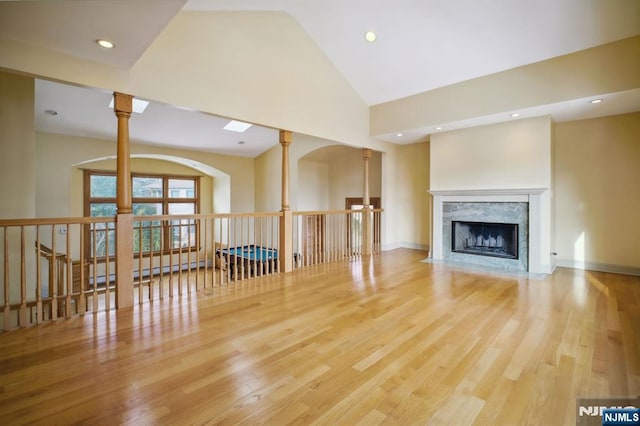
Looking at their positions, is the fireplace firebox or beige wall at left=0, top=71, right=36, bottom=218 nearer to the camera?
beige wall at left=0, top=71, right=36, bottom=218

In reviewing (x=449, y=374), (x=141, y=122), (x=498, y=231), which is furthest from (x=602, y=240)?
(x=141, y=122)

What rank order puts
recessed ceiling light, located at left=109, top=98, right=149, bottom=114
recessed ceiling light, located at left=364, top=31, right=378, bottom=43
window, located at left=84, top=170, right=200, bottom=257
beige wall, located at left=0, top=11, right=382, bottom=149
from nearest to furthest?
beige wall, located at left=0, top=11, right=382, bottom=149, recessed ceiling light, located at left=364, top=31, right=378, bottom=43, recessed ceiling light, located at left=109, top=98, right=149, bottom=114, window, located at left=84, top=170, right=200, bottom=257

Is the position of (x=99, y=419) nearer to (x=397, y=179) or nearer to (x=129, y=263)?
(x=129, y=263)

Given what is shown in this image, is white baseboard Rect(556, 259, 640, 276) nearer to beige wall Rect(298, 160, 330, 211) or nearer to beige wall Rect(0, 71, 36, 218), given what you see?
beige wall Rect(298, 160, 330, 211)

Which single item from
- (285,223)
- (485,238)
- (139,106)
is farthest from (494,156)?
(139,106)

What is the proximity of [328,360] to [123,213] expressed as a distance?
8.90 feet

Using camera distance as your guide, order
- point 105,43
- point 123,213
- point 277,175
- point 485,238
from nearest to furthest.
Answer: point 105,43 → point 123,213 → point 485,238 → point 277,175

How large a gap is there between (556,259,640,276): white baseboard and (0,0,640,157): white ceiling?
252 centimetres

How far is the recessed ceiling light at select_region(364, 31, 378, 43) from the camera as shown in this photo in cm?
477

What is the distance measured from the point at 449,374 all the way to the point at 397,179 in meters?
5.91

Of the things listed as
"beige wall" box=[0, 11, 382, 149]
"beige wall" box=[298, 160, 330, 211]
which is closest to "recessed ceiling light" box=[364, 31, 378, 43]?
"beige wall" box=[0, 11, 382, 149]

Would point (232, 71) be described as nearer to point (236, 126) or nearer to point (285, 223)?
point (285, 223)

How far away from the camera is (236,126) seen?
22.3 ft

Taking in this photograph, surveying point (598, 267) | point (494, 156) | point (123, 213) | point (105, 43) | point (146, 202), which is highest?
point (105, 43)
